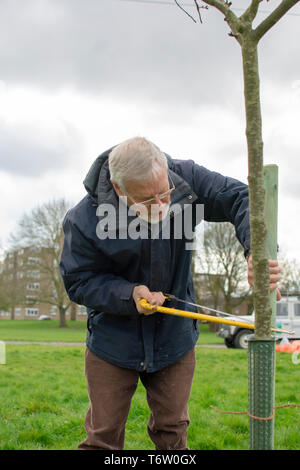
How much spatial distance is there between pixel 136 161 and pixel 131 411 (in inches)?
134

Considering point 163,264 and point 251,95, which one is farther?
point 163,264

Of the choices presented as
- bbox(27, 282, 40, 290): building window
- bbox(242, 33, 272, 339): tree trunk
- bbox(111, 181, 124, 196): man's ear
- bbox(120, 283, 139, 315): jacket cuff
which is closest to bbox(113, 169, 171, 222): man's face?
bbox(111, 181, 124, 196): man's ear

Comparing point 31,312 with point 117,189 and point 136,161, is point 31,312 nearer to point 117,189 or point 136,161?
point 117,189

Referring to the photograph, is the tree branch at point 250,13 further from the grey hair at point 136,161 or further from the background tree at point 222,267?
the background tree at point 222,267

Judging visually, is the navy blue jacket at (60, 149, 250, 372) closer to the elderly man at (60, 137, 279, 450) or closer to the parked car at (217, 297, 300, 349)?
the elderly man at (60, 137, 279, 450)

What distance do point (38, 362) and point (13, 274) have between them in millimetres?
32038

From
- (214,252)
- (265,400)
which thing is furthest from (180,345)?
(214,252)

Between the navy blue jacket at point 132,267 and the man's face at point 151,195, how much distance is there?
0.36 ft

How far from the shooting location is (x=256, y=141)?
1710 mm

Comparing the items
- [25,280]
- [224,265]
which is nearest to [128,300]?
[224,265]

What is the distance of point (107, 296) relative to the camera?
2551mm
